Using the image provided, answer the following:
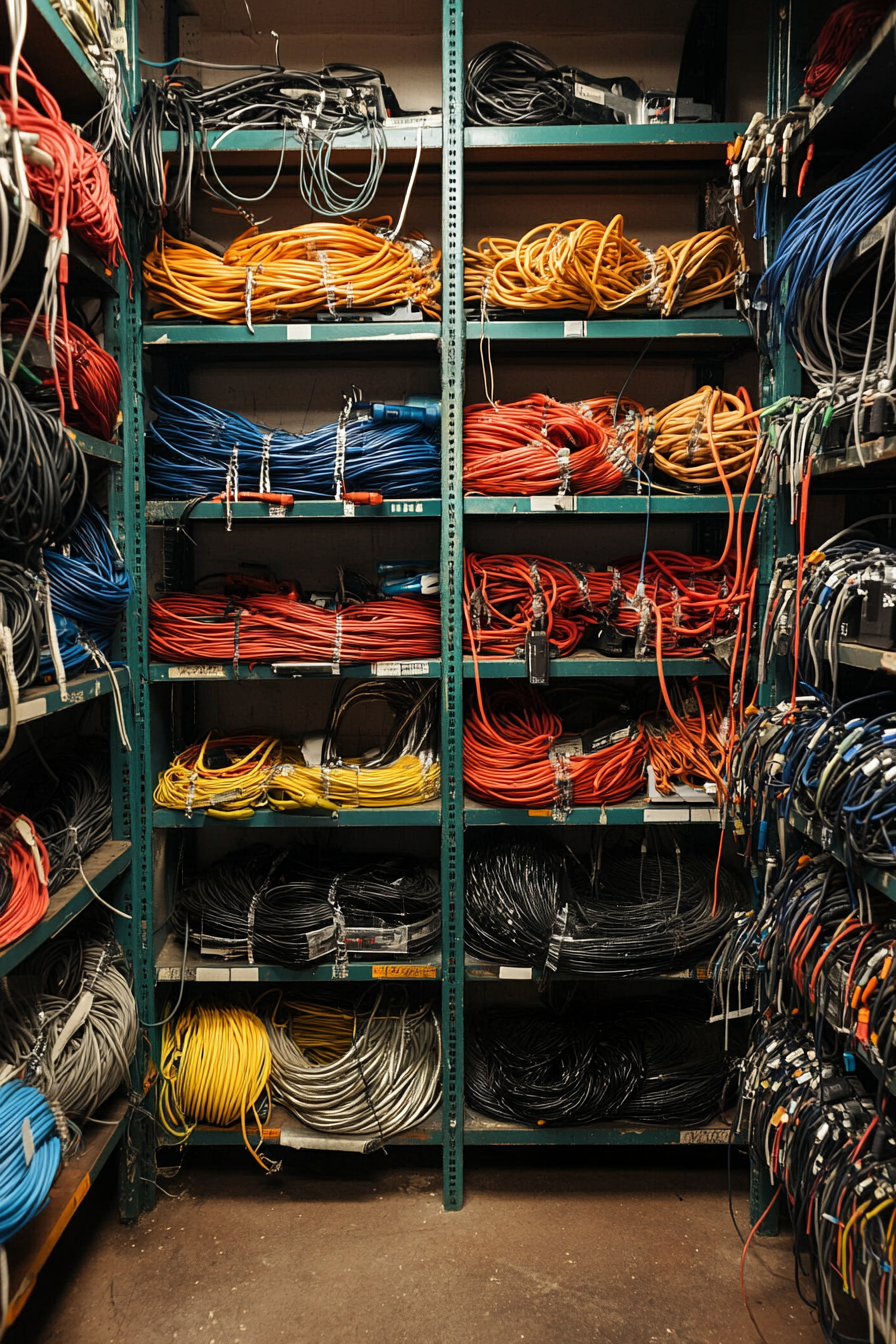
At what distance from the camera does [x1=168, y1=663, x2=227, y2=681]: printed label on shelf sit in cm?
253

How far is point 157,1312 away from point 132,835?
1217 millimetres

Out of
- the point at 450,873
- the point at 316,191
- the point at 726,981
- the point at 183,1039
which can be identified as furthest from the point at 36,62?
the point at 726,981

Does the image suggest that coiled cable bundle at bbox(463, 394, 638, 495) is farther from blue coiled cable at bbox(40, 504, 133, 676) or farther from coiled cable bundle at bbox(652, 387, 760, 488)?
blue coiled cable at bbox(40, 504, 133, 676)

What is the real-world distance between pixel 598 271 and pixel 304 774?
5.47 ft

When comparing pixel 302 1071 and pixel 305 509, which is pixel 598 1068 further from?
pixel 305 509

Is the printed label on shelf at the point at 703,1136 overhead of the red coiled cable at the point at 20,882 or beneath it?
beneath

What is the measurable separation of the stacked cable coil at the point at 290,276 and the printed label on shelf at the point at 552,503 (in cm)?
64

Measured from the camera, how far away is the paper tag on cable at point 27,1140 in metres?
1.71

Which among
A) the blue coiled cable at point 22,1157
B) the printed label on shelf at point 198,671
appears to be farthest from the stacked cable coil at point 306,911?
the blue coiled cable at point 22,1157

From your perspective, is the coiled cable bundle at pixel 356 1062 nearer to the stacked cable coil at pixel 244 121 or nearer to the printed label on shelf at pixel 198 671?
the printed label on shelf at pixel 198 671

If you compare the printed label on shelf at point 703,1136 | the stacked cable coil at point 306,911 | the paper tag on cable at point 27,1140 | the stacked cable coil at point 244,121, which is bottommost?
the printed label on shelf at point 703,1136

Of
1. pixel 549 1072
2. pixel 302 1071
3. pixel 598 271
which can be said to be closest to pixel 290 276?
pixel 598 271

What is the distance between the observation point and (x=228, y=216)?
117 inches

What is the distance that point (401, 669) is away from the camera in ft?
8.23
